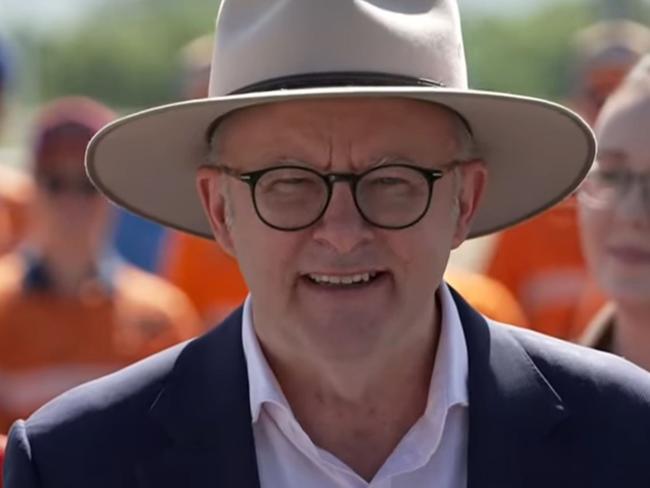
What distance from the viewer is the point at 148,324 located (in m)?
7.66

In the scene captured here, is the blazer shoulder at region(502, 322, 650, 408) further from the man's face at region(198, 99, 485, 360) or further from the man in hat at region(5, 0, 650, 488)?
the man's face at region(198, 99, 485, 360)

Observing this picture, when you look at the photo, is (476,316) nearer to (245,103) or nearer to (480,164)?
(480,164)

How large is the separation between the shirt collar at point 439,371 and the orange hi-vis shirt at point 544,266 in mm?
3253

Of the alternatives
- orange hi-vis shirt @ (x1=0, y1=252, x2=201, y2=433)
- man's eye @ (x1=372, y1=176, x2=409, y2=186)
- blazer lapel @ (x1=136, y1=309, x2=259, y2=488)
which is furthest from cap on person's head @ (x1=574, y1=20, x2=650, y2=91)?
man's eye @ (x1=372, y1=176, x2=409, y2=186)

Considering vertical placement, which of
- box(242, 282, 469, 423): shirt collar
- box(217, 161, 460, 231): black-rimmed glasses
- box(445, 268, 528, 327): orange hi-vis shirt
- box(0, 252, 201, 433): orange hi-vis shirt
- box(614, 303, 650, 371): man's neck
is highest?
box(217, 161, 460, 231): black-rimmed glasses

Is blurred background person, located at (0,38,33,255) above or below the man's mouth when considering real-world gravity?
below

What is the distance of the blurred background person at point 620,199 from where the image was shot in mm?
5875

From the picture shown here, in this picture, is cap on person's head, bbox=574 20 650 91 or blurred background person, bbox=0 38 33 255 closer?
blurred background person, bbox=0 38 33 255

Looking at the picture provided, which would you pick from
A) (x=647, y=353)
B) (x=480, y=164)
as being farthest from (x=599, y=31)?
(x=480, y=164)

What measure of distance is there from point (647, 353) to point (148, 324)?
2446 millimetres

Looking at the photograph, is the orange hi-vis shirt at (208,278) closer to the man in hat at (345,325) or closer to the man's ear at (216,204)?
the man's ear at (216,204)

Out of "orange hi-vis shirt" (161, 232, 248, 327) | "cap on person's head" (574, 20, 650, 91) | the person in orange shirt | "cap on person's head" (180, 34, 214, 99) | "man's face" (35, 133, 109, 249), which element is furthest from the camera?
"cap on person's head" (574, 20, 650, 91)

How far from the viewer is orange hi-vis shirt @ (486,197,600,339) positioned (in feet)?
25.2

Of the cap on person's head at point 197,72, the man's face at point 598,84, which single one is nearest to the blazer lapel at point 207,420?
the cap on person's head at point 197,72
